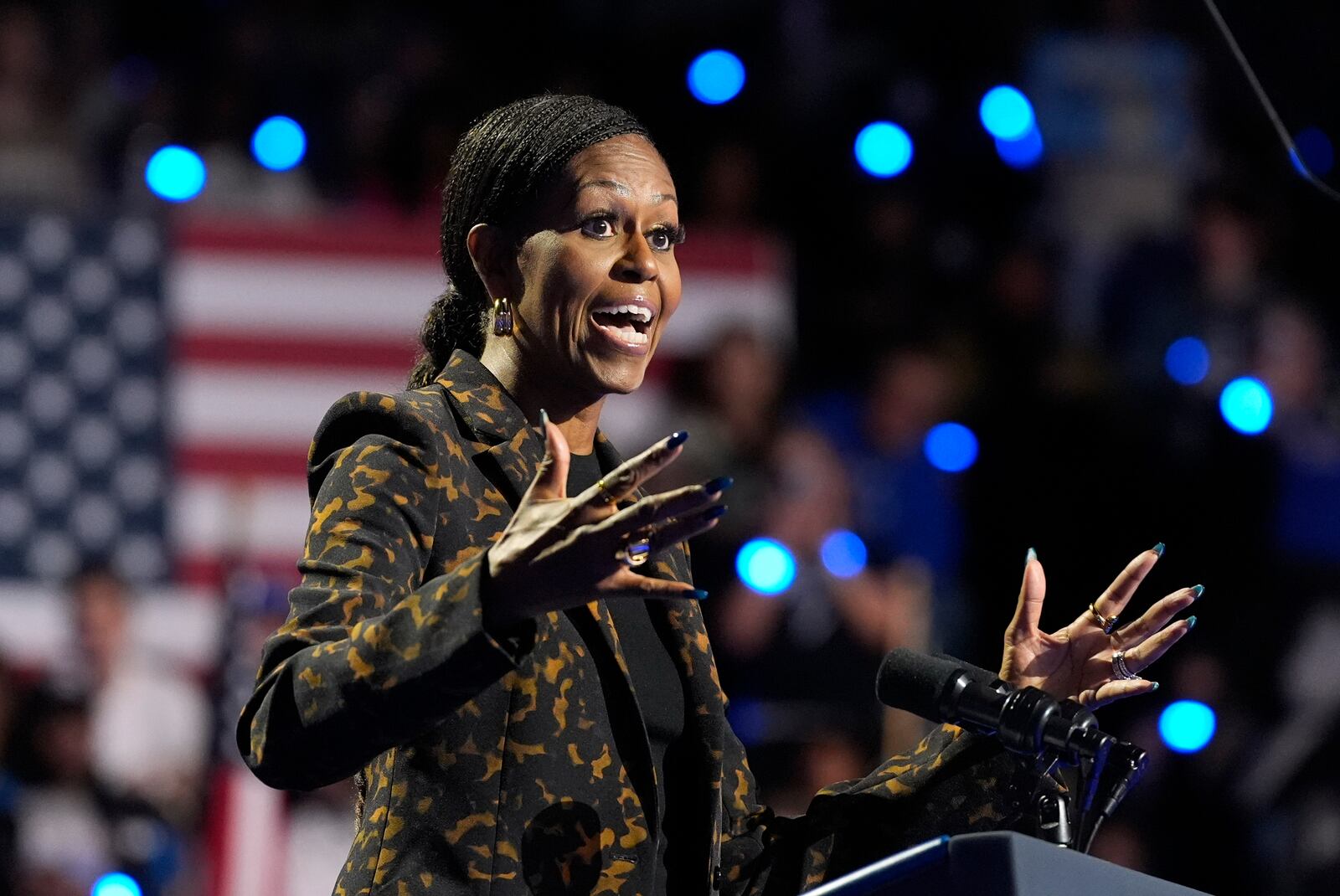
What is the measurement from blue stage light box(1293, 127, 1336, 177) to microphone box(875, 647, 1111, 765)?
2.71ft

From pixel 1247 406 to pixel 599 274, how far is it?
3.85 meters

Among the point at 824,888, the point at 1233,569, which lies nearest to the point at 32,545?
the point at 1233,569

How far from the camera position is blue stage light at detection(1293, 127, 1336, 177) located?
7.77ft

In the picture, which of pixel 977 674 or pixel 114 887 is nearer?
pixel 977 674

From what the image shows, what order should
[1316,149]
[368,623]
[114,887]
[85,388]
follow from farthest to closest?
[85,388]
[114,887]
[1316,149]
[368,623]

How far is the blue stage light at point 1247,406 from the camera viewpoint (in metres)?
5.50

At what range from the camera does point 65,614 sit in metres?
5.34

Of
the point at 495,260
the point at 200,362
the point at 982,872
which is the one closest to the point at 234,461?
the point at 200,362

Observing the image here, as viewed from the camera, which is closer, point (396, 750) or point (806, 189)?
point (396, 750)

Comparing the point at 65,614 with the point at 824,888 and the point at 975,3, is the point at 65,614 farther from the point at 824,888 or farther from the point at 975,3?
the point at 824,888

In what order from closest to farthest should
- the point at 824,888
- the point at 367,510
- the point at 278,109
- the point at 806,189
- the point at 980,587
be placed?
the point at 824,888 → the point at 367,510 → the point at 980,587 → the point at 278,109 → the point at 806,189

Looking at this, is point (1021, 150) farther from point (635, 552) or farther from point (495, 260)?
point (635, 552)

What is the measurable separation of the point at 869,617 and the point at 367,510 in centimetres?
337

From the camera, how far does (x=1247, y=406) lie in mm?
5516
